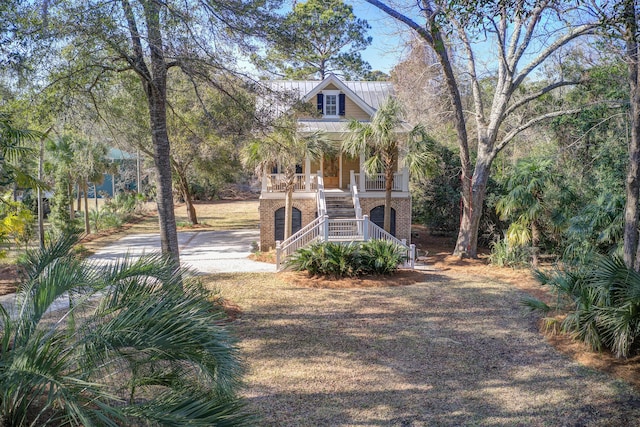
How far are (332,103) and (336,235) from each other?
7349 mm

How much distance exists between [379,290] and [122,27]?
8037 mm

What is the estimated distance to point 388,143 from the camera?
16.9 m

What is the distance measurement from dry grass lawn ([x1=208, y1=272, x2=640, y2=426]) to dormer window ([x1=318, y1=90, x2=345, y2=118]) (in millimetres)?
11306

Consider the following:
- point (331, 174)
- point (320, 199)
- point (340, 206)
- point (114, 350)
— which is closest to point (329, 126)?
point (340, 206)

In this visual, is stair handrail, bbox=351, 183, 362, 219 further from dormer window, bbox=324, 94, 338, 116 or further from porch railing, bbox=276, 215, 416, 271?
dormer window, bbox=324, 94, 338, 116

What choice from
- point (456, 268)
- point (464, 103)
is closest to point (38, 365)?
point (456, 268)

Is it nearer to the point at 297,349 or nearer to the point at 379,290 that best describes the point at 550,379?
the point at 297,349

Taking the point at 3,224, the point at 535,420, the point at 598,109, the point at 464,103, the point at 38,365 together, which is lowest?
the point at 535,420

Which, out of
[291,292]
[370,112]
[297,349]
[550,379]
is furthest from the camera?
[370,112]

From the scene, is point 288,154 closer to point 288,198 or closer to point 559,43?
point 288,198

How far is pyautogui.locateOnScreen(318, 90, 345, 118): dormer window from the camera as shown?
21.2 meters

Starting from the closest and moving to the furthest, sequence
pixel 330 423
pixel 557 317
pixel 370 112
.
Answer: pixel 330 423
pixel 557 317
pixel 370 112

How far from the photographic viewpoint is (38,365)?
3402 millimetres

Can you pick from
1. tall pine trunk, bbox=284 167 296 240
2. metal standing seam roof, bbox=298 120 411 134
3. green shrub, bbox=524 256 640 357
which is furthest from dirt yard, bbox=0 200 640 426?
metal standing seam roof, bbox=298 120 411 134
